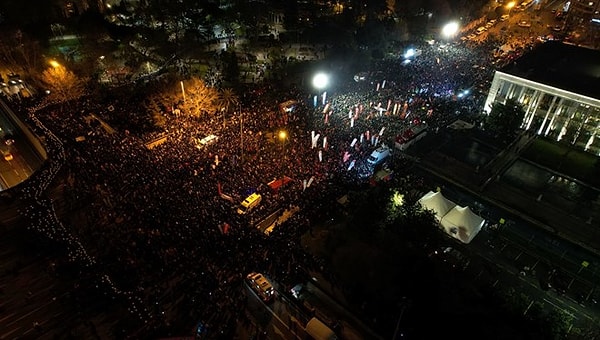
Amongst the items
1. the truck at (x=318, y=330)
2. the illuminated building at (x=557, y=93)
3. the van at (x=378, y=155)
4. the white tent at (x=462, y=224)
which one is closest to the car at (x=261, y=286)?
the truck at (x=318, y=330)

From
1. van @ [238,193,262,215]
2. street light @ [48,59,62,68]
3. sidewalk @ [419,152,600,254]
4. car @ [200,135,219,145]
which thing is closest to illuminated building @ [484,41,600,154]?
sidewalk @ [419,152,600,254]

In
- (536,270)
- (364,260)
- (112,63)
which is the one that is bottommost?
(536,270)

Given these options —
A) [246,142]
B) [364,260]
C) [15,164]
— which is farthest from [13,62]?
[364,260]

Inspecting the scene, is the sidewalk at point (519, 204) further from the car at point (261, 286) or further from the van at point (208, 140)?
the van at point (208, 140)

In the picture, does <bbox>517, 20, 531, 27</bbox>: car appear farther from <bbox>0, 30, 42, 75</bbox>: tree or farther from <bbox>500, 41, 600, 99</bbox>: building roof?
<bbox>0, 30, 42, 75</bbox>: tree

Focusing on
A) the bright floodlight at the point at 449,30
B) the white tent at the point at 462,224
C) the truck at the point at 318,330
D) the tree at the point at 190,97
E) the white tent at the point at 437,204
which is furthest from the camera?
the bright floodlight at the point at 449,30

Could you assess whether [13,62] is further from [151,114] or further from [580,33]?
[580,33]

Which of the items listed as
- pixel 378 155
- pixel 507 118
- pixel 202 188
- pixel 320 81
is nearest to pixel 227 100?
pixel 320 81
